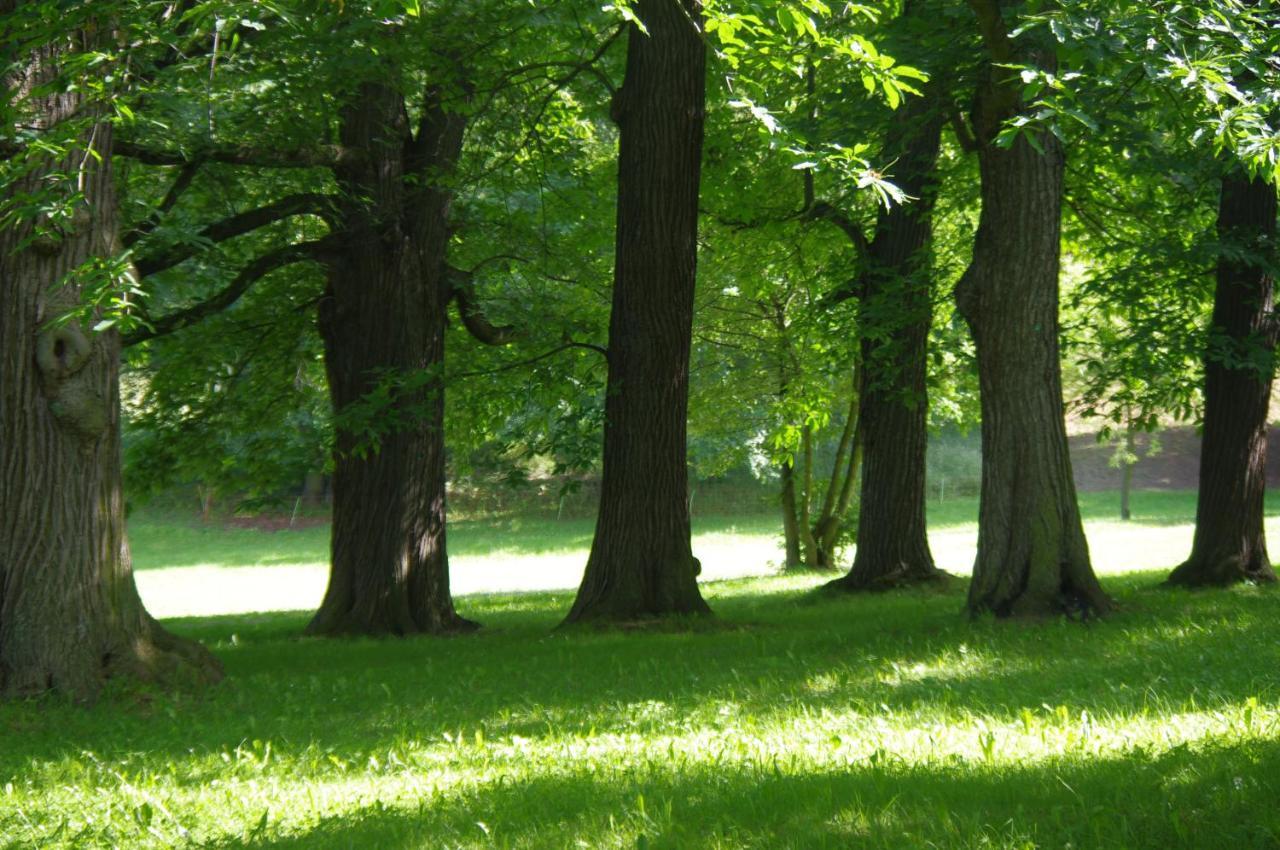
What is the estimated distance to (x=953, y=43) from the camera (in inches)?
435

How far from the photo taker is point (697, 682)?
877cm

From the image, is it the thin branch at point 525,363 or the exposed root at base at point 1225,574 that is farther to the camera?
the exposed root at base at point 1225,574

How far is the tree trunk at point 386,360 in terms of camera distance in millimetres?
14141

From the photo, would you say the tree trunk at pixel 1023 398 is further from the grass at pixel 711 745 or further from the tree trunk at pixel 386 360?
the tree trunk at pixel 386 360

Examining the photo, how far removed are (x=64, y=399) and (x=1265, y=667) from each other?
8.10 meters

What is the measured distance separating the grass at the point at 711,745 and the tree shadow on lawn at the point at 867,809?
0.02 meters

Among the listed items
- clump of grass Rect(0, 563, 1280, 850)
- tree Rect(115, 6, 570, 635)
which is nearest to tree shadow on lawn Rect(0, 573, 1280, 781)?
clump of grass Rect(0, 563, 1280, 850)

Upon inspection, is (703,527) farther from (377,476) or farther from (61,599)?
(61,599)

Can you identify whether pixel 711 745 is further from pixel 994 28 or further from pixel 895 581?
pixel 895 581

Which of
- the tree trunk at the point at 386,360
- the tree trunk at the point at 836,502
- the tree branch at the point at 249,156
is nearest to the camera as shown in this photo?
the tree branch at the point at 249,156

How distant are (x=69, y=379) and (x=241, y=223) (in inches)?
182

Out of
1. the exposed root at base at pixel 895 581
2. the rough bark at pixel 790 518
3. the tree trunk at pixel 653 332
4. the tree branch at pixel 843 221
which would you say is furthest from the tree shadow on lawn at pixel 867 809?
the rough bark at pixel 790 518

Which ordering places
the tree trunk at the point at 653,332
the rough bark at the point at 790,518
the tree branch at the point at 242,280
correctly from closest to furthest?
the tree trunk at the point at 653,332, the tree branch at the point at 242,280, the rough bark at the point at 790,518

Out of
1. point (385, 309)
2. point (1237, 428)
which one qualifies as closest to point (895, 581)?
point (1237, 428)
